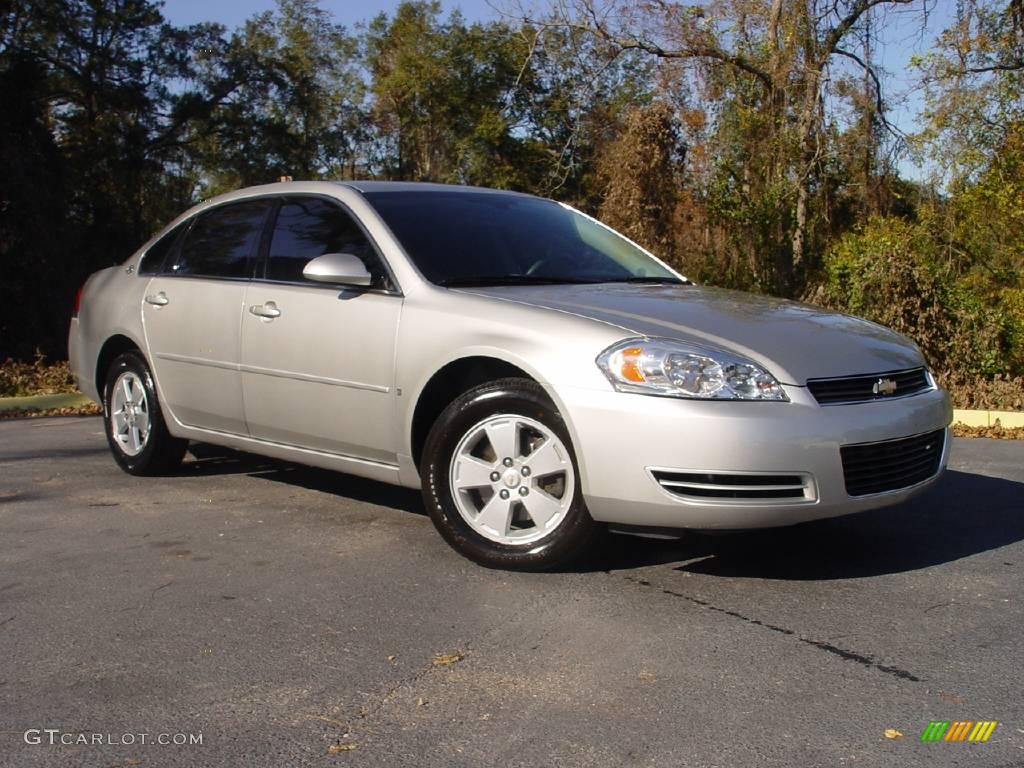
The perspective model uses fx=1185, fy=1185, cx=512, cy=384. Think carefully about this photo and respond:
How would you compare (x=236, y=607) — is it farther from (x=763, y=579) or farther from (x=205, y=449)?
(x=205, y=449)

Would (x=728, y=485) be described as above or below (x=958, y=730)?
above

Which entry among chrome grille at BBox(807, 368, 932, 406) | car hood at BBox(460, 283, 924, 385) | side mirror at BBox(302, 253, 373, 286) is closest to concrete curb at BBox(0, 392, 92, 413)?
side mirror at BBox(302, 253, 373, 286)

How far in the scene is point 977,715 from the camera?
3.22m

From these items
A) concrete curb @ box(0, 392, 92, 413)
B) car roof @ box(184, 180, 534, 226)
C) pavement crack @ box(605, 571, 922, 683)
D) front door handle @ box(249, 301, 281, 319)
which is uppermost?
car roof @ box(184, 180, 534, 226)

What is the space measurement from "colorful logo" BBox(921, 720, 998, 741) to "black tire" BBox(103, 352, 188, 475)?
4.48m

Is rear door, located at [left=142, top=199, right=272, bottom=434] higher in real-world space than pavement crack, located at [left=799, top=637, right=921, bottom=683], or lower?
higher

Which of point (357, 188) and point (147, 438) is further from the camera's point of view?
point (147, 438)

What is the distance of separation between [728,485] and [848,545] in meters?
1.17

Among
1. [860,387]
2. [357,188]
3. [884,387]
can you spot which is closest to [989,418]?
[884,387]

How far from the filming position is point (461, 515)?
185 inches

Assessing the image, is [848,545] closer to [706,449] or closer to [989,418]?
[706,449]

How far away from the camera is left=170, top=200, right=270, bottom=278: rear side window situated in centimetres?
600

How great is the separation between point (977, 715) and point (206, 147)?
26.9 m

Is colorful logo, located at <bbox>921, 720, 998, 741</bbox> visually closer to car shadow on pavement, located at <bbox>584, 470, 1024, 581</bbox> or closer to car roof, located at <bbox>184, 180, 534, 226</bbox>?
car shadow on pavement, located at <bbox>584, 470, 1024, 581</bbox>
